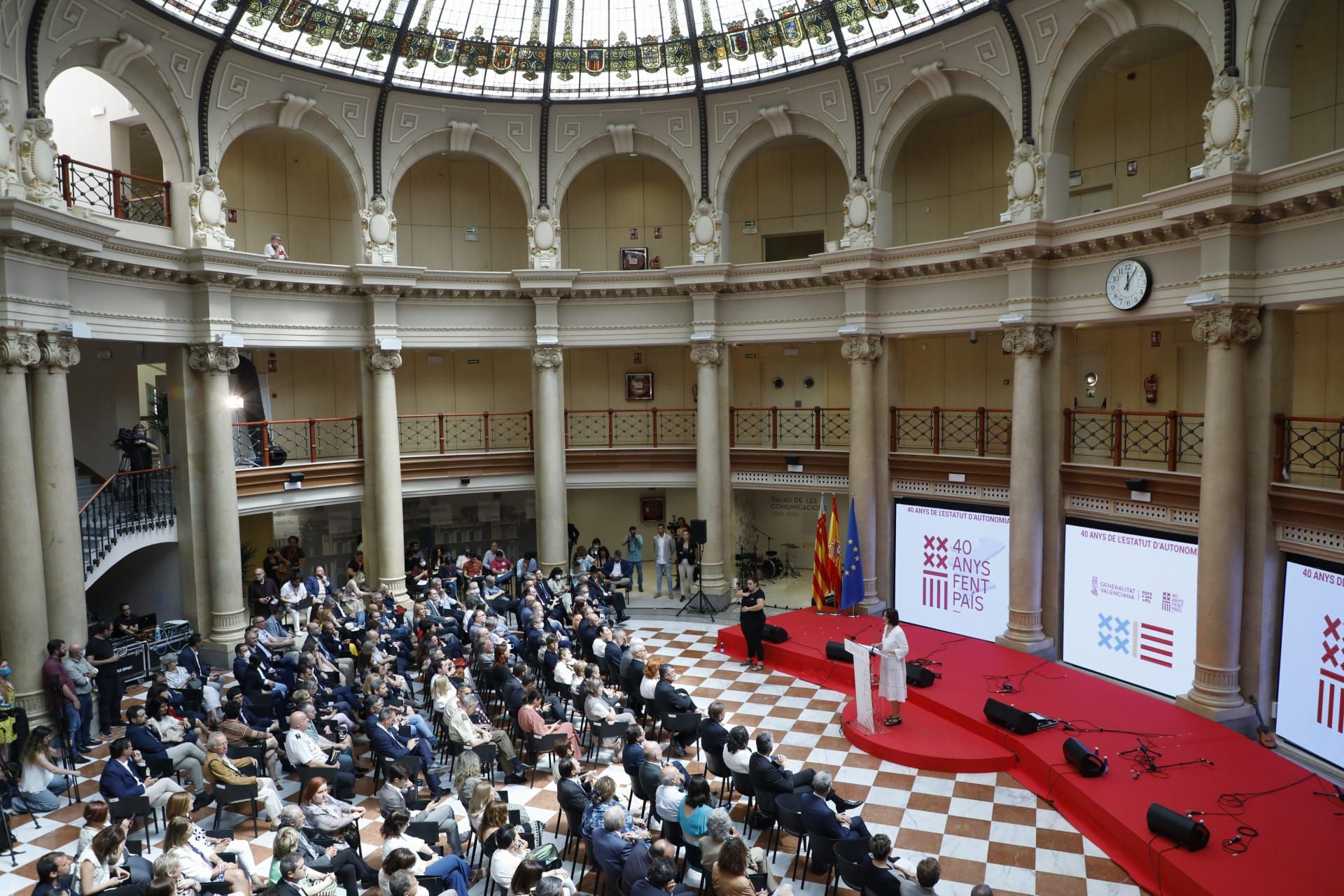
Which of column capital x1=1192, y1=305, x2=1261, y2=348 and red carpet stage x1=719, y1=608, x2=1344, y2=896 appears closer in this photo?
red carpet stage x1=719, y1=608, x2=1344, y2=896

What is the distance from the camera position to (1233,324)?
11789 mm

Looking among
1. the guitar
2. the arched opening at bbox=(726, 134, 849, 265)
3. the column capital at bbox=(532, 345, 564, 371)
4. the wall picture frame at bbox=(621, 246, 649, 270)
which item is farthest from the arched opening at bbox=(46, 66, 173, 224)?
the guitar

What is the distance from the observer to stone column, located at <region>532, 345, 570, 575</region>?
1986cm

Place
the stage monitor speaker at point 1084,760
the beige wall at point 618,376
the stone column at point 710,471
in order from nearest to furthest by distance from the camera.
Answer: the stage monitor speaker at point 1084,760 < the stone column at point 710,471 < the beige wall at point 618,376

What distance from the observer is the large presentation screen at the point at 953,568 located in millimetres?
16375

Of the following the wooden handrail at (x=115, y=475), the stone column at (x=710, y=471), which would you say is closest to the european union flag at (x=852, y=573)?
the stone column at (x=710, y=471)

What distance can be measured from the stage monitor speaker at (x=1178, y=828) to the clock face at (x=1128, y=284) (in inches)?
301

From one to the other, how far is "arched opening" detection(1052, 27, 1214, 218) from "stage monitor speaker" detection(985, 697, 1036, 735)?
8.37 metres

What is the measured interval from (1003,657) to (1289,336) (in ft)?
21.7

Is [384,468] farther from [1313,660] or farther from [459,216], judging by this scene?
[1313,660]

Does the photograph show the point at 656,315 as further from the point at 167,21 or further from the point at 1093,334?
the point at 167,21

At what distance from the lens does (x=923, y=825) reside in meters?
10.2

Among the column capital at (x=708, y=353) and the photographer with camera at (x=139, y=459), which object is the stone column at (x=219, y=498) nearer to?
the photographer with camera at (x=139, y=459)

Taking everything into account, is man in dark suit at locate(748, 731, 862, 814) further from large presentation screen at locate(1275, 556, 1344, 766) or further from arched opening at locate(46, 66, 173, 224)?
arched opening at locate(46, 66, 173, 224)
